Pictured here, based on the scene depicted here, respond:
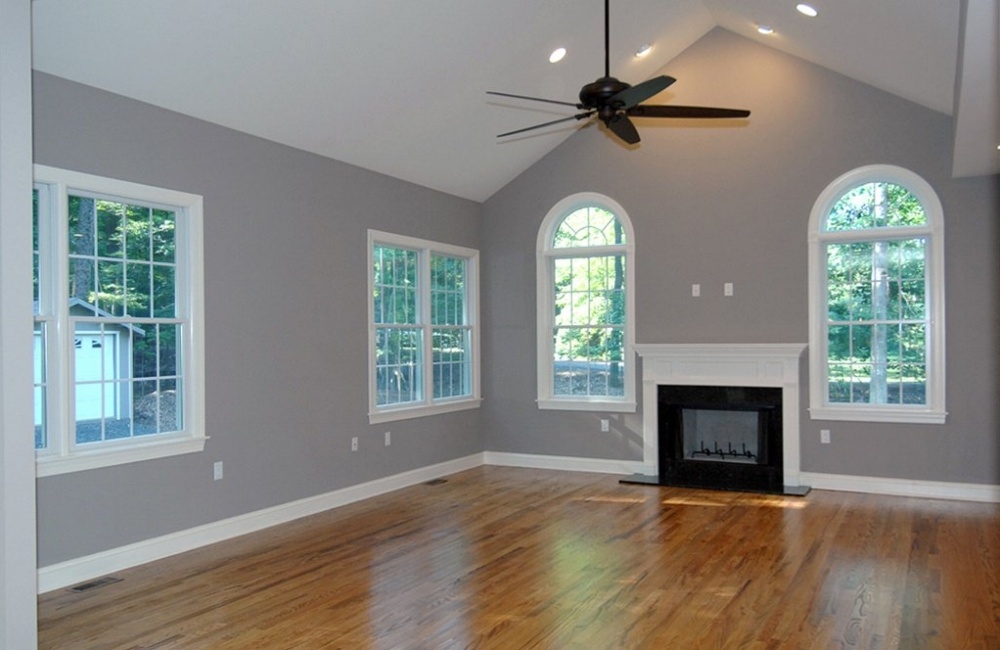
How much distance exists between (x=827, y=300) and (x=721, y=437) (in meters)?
1.56

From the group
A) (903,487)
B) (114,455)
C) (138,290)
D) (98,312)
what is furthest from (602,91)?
(903,487)

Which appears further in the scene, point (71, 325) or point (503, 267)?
point (503, 267)

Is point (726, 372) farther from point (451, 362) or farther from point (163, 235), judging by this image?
point (163, 235)

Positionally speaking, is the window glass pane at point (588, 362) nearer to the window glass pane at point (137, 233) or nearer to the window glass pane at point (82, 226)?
the window glass pane at point (137, 233)

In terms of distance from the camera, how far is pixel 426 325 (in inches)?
291

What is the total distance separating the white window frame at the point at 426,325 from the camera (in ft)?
21.8

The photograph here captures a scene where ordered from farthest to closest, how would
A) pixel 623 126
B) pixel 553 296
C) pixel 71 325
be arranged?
pixel 553 296, pixel 623 126, pixel 71 325

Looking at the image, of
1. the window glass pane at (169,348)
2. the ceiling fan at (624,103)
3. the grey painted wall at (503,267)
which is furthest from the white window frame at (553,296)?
the window glass pane at (169,348)

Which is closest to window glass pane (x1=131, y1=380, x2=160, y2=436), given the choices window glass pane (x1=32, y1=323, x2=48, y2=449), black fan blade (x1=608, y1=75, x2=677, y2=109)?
window glass pane (x1=32, y1=323, x2=48, y2=449)

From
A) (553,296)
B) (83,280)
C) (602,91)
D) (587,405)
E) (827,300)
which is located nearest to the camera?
(602,91)

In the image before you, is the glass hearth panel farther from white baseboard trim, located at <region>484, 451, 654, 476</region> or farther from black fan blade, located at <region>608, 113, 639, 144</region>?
black fan blade, located at <region>608, 113, 639, 144</region>

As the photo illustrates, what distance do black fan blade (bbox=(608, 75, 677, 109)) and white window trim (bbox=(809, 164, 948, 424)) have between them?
3.32m

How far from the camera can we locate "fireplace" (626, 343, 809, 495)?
6.84m

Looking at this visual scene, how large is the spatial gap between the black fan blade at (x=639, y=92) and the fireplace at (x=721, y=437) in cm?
360
